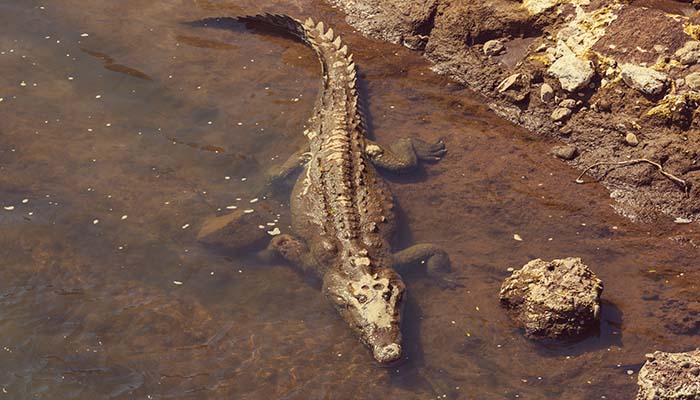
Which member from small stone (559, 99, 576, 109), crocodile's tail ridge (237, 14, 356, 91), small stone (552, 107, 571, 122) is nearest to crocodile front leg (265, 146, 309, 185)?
crocodile's tail ridge (237, 14, 356, 91)

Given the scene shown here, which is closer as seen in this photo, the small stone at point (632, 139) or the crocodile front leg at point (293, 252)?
the crocodile front leg at point (293, 252)

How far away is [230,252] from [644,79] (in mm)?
4709

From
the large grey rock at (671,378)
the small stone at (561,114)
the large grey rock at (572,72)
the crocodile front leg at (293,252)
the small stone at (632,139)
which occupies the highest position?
the large grey rock at (572,72)

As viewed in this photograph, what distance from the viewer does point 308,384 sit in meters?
6.05

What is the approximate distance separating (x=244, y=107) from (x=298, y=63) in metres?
1.14

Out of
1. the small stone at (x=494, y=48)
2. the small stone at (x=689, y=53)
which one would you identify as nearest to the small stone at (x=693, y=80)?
the small stone at (x=689, y=53)

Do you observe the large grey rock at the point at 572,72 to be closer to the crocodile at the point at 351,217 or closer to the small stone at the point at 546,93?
the small stone at the point at 546,93

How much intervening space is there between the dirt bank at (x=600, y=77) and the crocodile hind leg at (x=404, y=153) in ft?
3.63

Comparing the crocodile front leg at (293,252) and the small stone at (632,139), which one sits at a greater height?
the small stone at (632,139)

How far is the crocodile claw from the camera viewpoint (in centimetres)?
826

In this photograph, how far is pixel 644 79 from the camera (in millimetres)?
7809

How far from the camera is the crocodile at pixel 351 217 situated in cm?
673

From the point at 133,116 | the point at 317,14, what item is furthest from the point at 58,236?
the point at 317,14

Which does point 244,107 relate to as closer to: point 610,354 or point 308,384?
point 308,384
